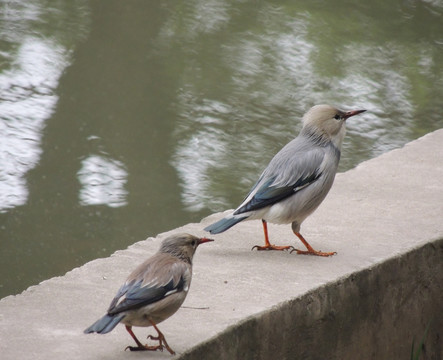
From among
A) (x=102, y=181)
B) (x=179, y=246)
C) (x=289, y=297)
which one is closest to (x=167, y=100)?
(x=102, y=181)

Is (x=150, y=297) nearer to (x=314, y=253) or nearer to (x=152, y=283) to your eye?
(x=152, y=283)

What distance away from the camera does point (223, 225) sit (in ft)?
13.8

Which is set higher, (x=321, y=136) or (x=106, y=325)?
(x=321, y=136)

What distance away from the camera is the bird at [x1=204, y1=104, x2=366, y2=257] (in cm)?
423

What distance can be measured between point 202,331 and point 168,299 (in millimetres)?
345

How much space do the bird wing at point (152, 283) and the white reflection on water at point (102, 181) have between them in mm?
2855

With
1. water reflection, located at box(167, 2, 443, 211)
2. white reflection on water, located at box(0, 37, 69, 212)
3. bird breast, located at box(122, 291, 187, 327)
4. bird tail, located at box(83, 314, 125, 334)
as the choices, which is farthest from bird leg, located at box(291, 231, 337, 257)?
white reflection on water, located at box(0, 37, 69, 212)

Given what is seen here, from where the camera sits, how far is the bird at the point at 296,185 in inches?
167

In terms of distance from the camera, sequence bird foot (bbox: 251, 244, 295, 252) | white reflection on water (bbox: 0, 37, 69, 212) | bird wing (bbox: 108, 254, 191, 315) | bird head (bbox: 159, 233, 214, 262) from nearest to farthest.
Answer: bird wing (bbox: 108, 254, 191, 315) → bird head (bbox: 159, 233, 214, 262) → bird foot (bbox: 251, 244, 295, 252) → white reflection on water (bbox: 0, 37, 69, 212)

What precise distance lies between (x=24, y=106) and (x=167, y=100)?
1204 millimetres

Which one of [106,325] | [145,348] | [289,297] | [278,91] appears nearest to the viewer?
[106,325]

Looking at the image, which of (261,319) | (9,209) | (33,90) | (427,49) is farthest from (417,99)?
(261,319)

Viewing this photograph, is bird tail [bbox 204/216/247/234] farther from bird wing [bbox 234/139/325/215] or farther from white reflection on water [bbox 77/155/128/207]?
white reflection on water [bbox 77/155/128/207]

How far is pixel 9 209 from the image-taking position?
5836 millimetres
